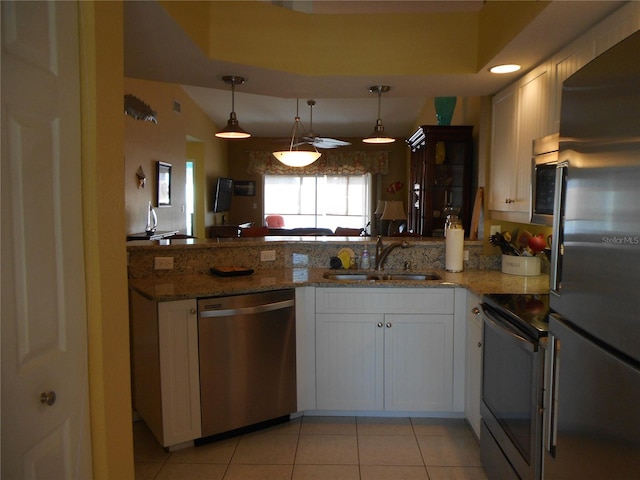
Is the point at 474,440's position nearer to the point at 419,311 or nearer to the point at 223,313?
the point at 419,311

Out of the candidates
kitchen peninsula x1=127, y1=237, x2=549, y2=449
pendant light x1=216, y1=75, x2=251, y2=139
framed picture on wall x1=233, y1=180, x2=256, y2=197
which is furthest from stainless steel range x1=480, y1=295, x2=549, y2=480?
framed picture on wall x1=233, y1=180, x2=256, y2=197

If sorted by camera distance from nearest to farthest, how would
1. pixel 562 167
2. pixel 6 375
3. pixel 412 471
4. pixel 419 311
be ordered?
pixel 6 375, pixel 562 167, pixel 412 471, pixel 419 311

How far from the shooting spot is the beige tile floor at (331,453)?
219cm

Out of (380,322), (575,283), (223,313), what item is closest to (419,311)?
(380,322)

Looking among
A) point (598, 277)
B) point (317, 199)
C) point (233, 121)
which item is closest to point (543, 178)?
point (598, 277)

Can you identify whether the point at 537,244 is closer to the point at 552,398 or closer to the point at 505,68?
the point at 505,68

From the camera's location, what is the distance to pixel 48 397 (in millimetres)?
1127

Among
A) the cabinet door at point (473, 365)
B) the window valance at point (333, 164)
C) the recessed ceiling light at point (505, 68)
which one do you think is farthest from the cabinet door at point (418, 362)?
the window valance at point (333, 164)

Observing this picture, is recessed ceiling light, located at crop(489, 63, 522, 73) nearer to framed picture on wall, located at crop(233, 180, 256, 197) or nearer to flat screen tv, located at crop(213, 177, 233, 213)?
flat screen tv, located at crop(213, 177, 233, 213)

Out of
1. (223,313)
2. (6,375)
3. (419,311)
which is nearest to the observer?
(6,375)

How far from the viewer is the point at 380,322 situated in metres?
2.62

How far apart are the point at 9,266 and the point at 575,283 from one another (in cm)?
144

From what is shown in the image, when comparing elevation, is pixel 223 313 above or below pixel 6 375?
below

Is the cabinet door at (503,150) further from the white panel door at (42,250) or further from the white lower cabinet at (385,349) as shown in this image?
the white panel door at (42,250)
